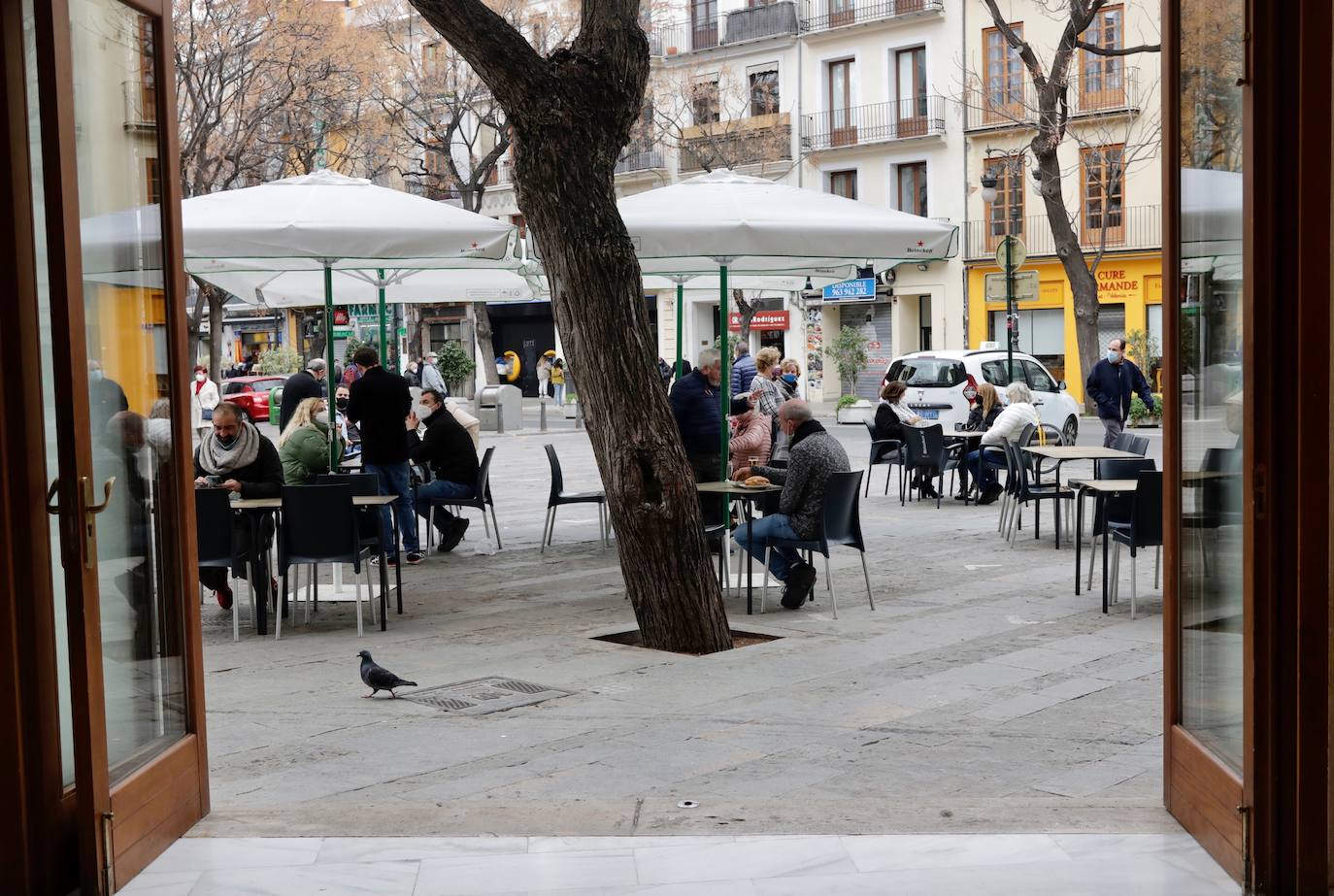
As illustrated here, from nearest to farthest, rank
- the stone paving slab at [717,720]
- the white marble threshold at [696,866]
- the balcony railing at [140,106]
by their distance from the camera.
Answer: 1. the white marble threshold at [696,866]
2. the balcony railing at [140,106]
3. the stone paving slab at [717,720]

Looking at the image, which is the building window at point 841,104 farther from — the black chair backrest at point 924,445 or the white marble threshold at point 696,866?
the white marble threshold at point 696,866

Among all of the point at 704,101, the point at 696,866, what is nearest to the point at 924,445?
the point at 696,866

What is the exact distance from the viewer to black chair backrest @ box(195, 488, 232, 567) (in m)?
8.25

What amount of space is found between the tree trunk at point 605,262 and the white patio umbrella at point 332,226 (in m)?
2.04

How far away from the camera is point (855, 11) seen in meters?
38.7

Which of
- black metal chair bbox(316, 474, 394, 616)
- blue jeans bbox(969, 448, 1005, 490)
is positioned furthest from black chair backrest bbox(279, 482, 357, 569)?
blue jeans bbox(969, 448, 1005, 490)

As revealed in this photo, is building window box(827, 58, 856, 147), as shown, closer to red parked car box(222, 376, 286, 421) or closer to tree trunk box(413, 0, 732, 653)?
red parked car box(222, 376, 286, 421)

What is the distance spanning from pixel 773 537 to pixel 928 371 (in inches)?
608

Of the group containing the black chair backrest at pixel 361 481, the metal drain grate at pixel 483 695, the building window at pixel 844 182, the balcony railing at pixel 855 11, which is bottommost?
the metal drain grate at pixel 483 695

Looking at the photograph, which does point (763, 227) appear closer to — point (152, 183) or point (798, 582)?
point (798, 582)

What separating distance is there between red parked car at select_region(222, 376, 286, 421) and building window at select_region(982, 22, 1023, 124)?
18.3 meters

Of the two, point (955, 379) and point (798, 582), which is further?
point (955, 379)

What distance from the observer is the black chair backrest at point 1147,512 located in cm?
840

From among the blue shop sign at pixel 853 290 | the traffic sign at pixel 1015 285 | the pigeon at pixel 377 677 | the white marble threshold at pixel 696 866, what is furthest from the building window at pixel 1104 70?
the white marble threshold at pixel 696 866
